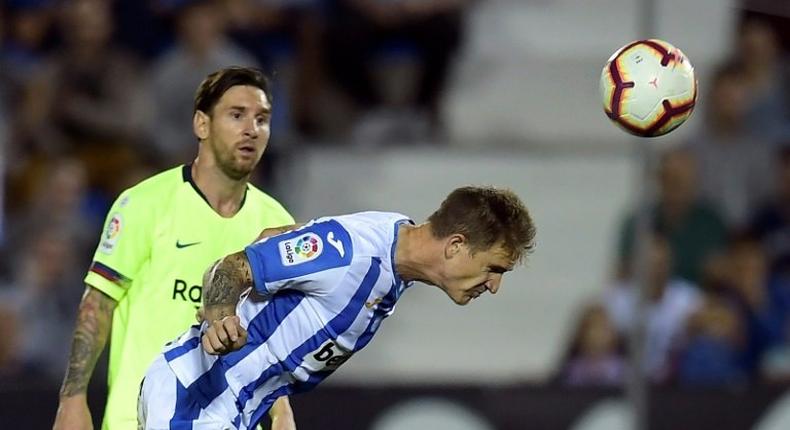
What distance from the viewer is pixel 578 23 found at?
974 centimetres

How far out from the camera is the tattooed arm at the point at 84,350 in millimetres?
4891

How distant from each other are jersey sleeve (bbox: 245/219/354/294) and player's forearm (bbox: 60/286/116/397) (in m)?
0.91

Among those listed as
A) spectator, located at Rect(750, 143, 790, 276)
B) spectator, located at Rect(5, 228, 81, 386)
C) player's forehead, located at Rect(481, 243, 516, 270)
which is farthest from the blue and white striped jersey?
spectator, located at Rect(750, 143, 790, 276)

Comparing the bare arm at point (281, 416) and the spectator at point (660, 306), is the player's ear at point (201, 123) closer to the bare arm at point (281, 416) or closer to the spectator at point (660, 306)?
the bare arm at point (281, 416)

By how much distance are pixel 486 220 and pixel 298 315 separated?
64 cm

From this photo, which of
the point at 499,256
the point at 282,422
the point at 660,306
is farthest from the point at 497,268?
the point at 660,306

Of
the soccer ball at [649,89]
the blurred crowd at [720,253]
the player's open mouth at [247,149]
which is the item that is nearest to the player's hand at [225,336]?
the player's open mouth at [247,149]

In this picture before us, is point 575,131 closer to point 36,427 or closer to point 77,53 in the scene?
point 77,53

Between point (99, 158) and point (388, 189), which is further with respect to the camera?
point (388, 189)

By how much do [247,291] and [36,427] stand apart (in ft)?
9.83

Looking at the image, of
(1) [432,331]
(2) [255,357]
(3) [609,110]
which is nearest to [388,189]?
(1) [432,331]

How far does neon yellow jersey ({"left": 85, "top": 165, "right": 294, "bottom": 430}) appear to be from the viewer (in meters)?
4.91

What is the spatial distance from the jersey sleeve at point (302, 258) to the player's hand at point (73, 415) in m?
0.97

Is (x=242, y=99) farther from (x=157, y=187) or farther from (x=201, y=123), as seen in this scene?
(x=157, y=187)
